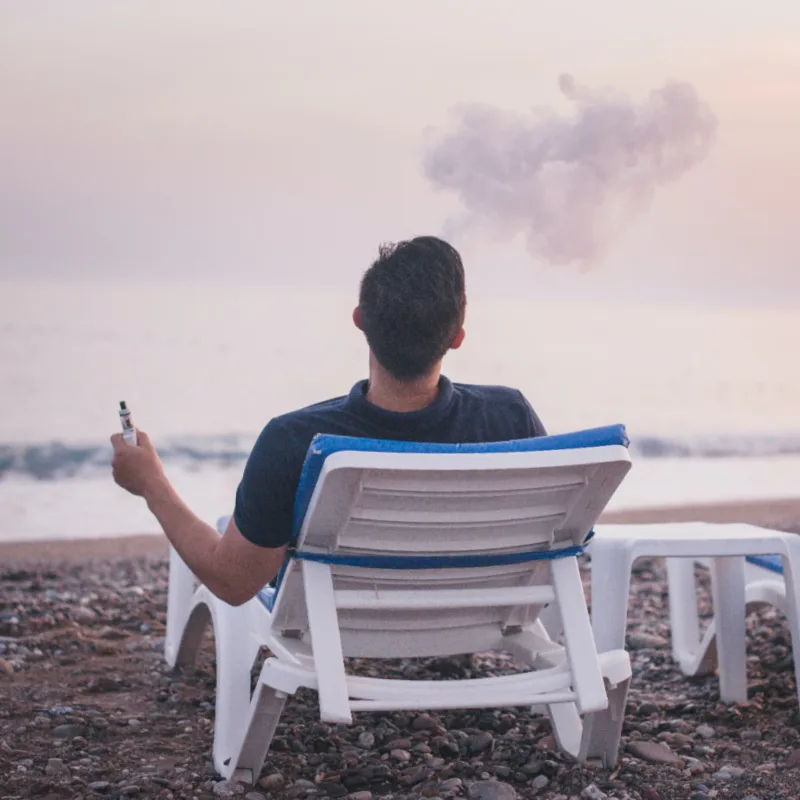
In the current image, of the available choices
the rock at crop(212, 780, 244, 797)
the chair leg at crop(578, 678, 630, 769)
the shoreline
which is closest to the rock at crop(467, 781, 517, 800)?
the chair leg at crop(578, 678, 630, 769)

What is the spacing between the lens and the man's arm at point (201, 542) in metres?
3.15

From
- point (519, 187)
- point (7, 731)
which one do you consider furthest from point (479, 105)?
point (7, 731)

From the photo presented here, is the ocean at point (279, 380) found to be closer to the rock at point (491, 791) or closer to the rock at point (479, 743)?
the rock at point (479, 743)

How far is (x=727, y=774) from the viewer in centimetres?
365

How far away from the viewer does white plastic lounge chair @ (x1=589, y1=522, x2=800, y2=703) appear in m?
3.89

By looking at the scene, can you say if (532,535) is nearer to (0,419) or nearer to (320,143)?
(0,419)

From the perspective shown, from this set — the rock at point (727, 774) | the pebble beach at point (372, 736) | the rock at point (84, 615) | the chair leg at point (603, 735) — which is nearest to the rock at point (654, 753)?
the pebble beach at point (372, 736)

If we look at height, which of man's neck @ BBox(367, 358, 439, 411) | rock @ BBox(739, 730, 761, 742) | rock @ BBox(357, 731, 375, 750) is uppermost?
man's neck @ BBox(367, 358, 439, 411)

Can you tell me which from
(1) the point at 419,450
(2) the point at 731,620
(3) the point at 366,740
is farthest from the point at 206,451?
(1) the point at 419,450

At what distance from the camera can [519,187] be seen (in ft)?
16.6

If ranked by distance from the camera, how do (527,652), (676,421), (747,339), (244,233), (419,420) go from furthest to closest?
(244,233)
(747,339)
(676,421)
(527,652)
(419,420)

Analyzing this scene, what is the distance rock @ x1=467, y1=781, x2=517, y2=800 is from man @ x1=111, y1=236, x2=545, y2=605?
2.79 ft

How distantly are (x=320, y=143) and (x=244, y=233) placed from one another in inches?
146

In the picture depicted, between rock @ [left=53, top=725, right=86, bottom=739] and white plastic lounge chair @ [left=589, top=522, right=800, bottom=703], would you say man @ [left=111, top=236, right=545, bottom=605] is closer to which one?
white plastic lounge chair @ [left=589, top=522, right=800, bottom=703]
